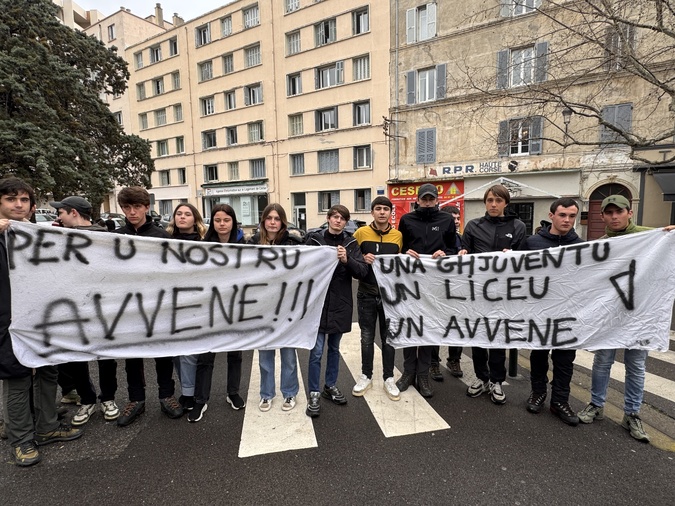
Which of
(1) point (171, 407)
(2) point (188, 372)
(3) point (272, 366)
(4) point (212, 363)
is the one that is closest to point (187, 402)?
(1) point (171, 407)

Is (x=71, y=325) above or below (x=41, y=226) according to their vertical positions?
below

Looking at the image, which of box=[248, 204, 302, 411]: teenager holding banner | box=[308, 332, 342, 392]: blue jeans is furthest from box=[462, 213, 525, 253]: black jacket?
box=[248, 204, 302, 411]: teenager holding banner

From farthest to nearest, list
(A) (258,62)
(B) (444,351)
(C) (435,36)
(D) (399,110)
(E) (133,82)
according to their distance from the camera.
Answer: (E) (133,82)
(A) (258,62)
(D) (399,110)
(C) (435,36)
(B) (444,351)

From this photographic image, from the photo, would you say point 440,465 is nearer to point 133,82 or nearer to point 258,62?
point 258,62

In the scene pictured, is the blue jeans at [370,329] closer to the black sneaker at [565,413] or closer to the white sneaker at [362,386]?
the white sneaker at [362,386]

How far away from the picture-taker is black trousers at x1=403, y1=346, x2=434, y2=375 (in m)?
3.87

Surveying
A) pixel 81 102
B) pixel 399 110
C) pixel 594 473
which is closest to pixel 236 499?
pixel 594 473

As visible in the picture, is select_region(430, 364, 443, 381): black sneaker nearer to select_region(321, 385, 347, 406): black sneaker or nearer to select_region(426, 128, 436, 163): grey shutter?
select_region(321, 385, 347, 406): black sneaker

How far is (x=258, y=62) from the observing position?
1049 inches

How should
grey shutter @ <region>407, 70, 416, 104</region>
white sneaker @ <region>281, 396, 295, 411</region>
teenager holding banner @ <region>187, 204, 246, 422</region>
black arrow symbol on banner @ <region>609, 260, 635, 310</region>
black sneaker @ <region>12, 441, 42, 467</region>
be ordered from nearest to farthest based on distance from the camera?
black sneaker @ <region>12, 441, 42, 467</region>, black arrow symbol on banner @ <region>609, 260, 635, 310</region>, teenager holding banner @ <region>187, 204, 246, 422</region>, white sneaker @ <region>281, 396, 295, 411</region>, grey shutter @ <region>407, 70, 416, 104</region>

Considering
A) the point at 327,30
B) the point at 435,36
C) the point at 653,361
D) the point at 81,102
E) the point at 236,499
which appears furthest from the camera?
the point at 327,30

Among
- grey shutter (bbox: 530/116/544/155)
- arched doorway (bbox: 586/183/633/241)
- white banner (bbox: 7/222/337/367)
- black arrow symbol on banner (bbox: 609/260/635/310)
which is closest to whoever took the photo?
white banner (bbox: 7/222/337/367)

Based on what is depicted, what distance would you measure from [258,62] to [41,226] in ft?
91.4

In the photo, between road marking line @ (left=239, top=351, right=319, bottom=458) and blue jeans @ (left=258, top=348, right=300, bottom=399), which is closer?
road marking line @ (left=239, top=351, right=319, bottom=458)
